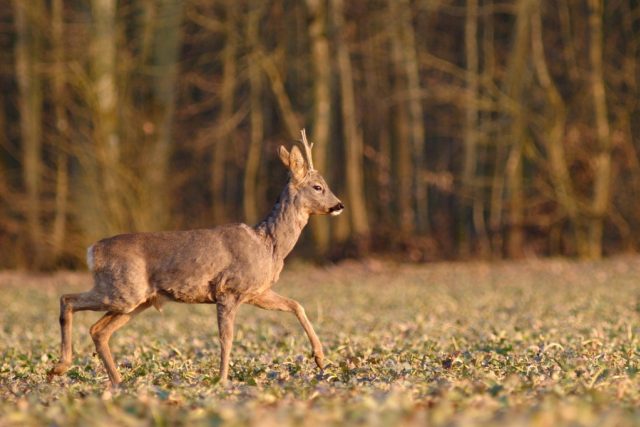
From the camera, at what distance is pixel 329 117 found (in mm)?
30562

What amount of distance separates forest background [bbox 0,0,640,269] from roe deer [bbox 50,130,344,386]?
632 inches

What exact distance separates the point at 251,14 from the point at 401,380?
21700 millimetres

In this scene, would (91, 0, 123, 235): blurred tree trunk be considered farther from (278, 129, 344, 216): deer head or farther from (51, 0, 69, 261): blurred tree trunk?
(278, 129, 344, 216): deer head

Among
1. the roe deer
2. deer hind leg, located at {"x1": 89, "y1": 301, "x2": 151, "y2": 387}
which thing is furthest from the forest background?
the roe deer

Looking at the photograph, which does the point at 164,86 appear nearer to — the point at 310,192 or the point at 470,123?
the point at 470,123

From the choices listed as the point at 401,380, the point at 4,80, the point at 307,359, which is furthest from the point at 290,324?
the point at 4,80

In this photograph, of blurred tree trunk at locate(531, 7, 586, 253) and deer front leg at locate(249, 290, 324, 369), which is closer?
deer front leg at locate(249, 290, 324, 369)

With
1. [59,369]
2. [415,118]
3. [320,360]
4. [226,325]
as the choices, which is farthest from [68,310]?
[415,118]

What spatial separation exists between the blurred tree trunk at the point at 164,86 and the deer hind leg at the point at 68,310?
18.0 meters

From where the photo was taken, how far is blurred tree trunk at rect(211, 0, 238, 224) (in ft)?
92.6

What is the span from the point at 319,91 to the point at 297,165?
1821 centimetres

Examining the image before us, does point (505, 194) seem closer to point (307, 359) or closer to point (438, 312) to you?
point (438, 312)

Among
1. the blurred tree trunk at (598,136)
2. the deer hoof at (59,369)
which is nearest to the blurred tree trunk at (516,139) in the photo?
the blurred tree trunk at (598,136)

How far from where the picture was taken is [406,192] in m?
33.7
